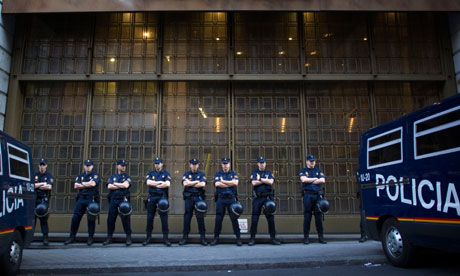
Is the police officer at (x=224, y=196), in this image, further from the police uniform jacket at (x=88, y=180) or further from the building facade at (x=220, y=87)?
the police uniform jacket at (x=88, y=180)

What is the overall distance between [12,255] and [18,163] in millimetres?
1523

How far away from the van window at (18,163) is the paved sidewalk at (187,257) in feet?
5.46

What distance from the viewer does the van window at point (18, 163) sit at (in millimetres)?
5961

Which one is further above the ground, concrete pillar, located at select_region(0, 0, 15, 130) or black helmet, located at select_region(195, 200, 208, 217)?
concrete pillar, located at select_region(0, 0, 15, 130)

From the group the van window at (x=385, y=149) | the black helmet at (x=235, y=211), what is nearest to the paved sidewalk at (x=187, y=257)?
the black helmet at (x=235, y=211)

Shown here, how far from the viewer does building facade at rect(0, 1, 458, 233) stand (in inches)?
428

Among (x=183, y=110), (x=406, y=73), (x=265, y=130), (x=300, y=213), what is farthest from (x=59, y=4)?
(x=406, y=73)

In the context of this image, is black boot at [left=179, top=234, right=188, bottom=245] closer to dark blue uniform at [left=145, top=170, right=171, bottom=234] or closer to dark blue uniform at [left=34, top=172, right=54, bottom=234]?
dark blue uniform at [left=145, top=170, right=171, bottom=234]

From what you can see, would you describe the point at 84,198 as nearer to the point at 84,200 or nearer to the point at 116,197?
the point at 84,200

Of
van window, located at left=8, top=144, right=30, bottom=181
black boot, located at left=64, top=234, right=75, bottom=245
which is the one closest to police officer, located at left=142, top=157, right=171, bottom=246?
black boot, located at left=64, top=234, right=75, bottom=245

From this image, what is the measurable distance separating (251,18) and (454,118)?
7747 mm

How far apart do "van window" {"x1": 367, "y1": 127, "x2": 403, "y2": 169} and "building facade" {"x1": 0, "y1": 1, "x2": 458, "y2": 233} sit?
368cm

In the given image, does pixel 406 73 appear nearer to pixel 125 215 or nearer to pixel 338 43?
pixel 338 43

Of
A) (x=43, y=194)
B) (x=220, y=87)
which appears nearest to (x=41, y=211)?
(x=43, y=194)
